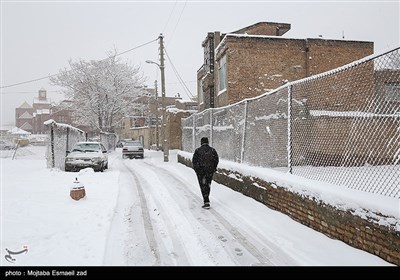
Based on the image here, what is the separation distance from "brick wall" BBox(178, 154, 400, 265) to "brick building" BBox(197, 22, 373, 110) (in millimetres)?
10775

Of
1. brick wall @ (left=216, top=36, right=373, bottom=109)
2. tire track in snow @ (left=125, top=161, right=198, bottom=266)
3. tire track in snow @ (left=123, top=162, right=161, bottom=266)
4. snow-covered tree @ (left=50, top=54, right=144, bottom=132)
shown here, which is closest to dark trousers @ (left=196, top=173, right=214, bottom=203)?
tire track in snow @ (left=125, top=161, right=198, bottom=266)

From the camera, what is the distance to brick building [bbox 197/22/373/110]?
17141 millimetres

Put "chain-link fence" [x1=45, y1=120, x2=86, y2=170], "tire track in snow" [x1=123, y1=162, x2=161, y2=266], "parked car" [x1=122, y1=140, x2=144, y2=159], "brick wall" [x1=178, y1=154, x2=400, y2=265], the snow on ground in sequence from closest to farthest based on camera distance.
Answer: "brick wall" [x1=178, y1=154, x2=400, y2=265] < the snow on ground < "tire track in snow" [x1=123, y1=162, x2=161, y2=266] < "chain-link fence" [x1=45, y1=120, x2=86, y2=170] < "parked car" [x1=122, y1=140, x2=144, y2=159]

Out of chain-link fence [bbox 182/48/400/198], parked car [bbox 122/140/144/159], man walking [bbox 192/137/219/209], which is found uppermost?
chain-link fence [bbox 182/48/400/198]

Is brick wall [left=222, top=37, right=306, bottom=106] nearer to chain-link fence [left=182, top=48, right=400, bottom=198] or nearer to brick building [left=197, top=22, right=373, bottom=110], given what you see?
brick building [left=197, top=22, right=373, bottom=110]

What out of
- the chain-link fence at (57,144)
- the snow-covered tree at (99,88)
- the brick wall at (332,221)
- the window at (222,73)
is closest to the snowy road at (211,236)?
the brick wall at (332,221)

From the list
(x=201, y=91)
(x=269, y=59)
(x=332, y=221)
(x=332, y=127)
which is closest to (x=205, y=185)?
(x=332, y=221)

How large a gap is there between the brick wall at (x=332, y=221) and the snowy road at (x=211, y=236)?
13 centimetres

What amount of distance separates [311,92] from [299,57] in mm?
12371

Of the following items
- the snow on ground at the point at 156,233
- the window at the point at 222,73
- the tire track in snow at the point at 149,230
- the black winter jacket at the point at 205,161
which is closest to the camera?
the snow on ground at the point at 156,233

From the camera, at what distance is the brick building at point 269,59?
675 inches

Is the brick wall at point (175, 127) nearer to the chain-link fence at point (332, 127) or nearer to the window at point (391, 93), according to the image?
the chain-link fence at point (332, 127)

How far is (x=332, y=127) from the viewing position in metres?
7.68
